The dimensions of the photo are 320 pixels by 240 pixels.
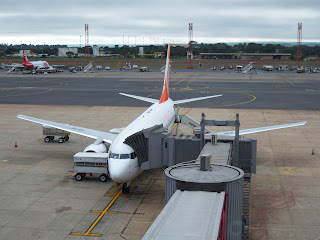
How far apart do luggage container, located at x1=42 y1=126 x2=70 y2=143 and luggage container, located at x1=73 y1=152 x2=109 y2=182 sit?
1464cm

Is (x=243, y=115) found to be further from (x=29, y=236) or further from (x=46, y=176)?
(x=29, y=236)

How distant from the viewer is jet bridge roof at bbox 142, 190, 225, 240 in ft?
50.2

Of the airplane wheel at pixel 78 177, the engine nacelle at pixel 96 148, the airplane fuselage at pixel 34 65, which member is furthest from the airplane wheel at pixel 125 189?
the airplane fuselage at pixel 34 65

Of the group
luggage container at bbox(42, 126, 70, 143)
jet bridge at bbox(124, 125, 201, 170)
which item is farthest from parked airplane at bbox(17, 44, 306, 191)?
luggage container at bbox(42, 126, 70, 143)

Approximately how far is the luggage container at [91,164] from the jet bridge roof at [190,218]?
59.3 feet

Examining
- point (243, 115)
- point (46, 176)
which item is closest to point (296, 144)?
point (243, 115)

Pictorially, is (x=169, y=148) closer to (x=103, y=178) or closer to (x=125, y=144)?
(x=125, y=144)

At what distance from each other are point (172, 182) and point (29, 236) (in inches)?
471

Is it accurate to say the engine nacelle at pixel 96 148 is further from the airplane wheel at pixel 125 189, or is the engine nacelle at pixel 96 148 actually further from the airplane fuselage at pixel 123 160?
the airplane wheel at pixel 125 189

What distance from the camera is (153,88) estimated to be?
112688mm

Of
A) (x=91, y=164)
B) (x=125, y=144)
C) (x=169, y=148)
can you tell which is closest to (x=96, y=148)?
(x=91, y=164)

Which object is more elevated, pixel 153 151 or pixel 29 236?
pixel 153 151

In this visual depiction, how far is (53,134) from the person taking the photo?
50719mm

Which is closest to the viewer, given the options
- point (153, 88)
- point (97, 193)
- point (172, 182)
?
point (172, 182)
